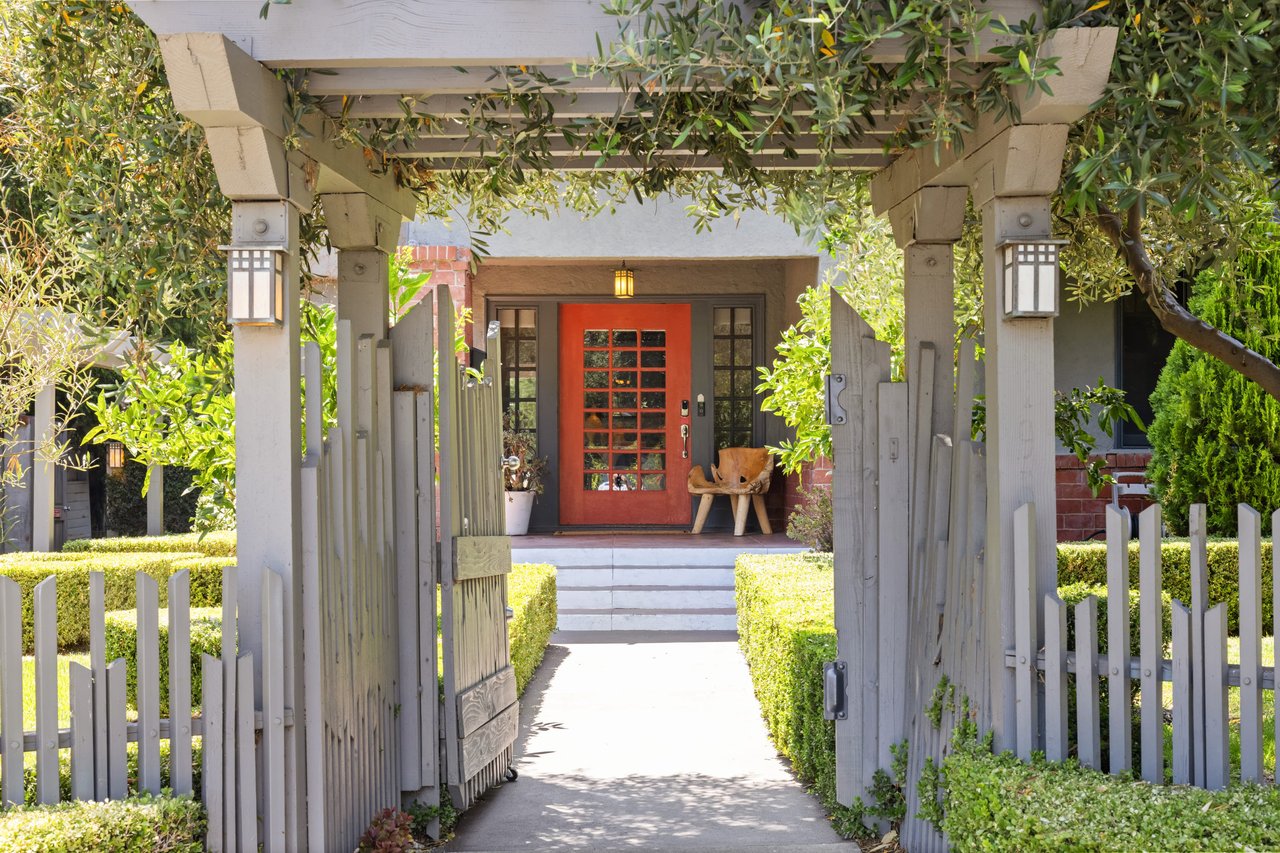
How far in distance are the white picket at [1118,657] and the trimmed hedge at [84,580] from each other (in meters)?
6.37

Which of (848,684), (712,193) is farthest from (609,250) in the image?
(848,684)

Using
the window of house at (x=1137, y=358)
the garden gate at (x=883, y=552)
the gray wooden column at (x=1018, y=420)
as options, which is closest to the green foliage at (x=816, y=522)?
the window of house at (x=1137, y=358)

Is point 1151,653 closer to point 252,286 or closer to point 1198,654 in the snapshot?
point 1198,654

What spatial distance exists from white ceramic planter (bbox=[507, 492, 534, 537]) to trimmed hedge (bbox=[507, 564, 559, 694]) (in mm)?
2546

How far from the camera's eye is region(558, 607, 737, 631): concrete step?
9805 mm

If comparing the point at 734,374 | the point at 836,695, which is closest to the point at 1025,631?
the point at 836,695

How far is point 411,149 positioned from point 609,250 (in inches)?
261

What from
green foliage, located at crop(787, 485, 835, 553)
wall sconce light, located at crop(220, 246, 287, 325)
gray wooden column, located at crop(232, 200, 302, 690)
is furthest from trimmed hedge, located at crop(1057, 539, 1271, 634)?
wall sconce light, located at crop(220, 246, 287, 325)

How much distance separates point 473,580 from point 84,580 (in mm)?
4510

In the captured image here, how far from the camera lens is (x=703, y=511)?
11969 mm

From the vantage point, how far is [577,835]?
4.68 m

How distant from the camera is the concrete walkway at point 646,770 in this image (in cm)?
468

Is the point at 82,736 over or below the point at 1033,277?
below

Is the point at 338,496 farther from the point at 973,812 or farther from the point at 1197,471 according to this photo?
the point at 1197,471
